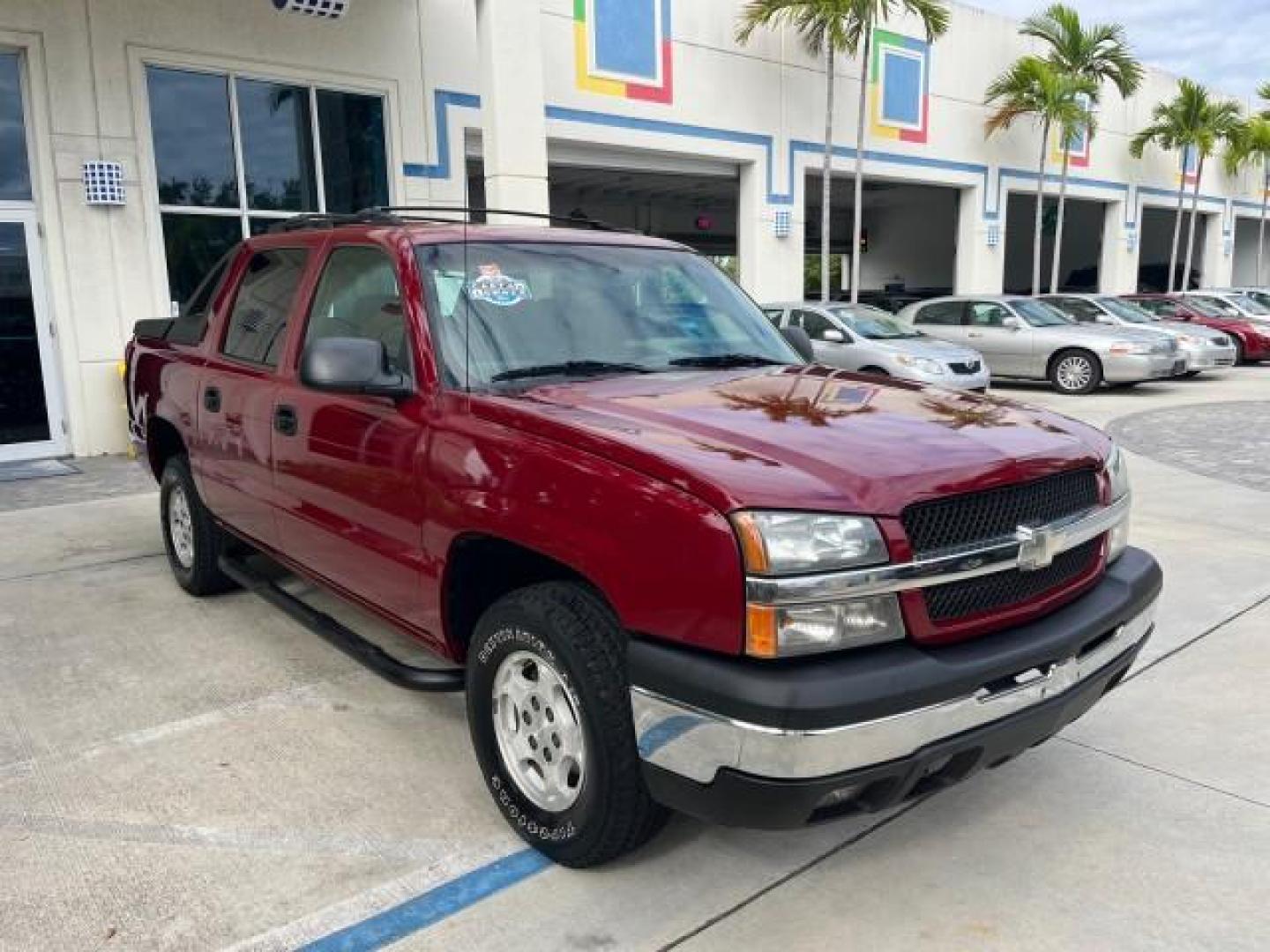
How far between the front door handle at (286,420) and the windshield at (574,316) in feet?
2.89

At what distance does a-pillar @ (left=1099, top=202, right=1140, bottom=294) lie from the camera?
2750 centimetres

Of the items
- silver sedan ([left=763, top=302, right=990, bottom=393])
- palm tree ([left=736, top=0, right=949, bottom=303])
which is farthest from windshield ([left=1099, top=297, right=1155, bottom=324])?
silver sedan ([left=763, top=302, right=990, bottom=393])

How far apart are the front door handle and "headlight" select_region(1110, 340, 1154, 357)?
14.6 meters

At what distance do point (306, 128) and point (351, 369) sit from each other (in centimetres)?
985

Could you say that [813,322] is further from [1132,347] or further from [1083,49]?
[1083,49]

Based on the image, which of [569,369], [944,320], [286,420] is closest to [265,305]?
[286,420]

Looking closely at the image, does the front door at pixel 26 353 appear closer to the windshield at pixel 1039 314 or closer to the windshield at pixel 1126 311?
the windshield at pixel 1039 314

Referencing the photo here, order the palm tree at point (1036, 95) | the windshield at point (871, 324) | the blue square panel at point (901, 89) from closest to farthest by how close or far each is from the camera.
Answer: the windshield at point (871, 324) < the blue square panel at point (901, 89) < the palm tree at point (1036, 95)

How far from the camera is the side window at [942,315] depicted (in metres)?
16.9

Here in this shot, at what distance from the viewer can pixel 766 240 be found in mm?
17703

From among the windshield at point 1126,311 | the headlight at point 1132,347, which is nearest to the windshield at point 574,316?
the headlight at point 1132,347

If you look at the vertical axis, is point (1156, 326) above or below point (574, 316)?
below

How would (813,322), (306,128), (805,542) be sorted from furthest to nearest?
(813,322) → (306,128) → (805,542)

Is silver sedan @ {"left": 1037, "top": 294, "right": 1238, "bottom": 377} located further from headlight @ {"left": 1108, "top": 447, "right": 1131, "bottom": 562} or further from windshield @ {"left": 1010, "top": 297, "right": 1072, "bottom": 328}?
headlight @ {"left": 1108, "top": 447, "right": 1131, "bottom": 562}
